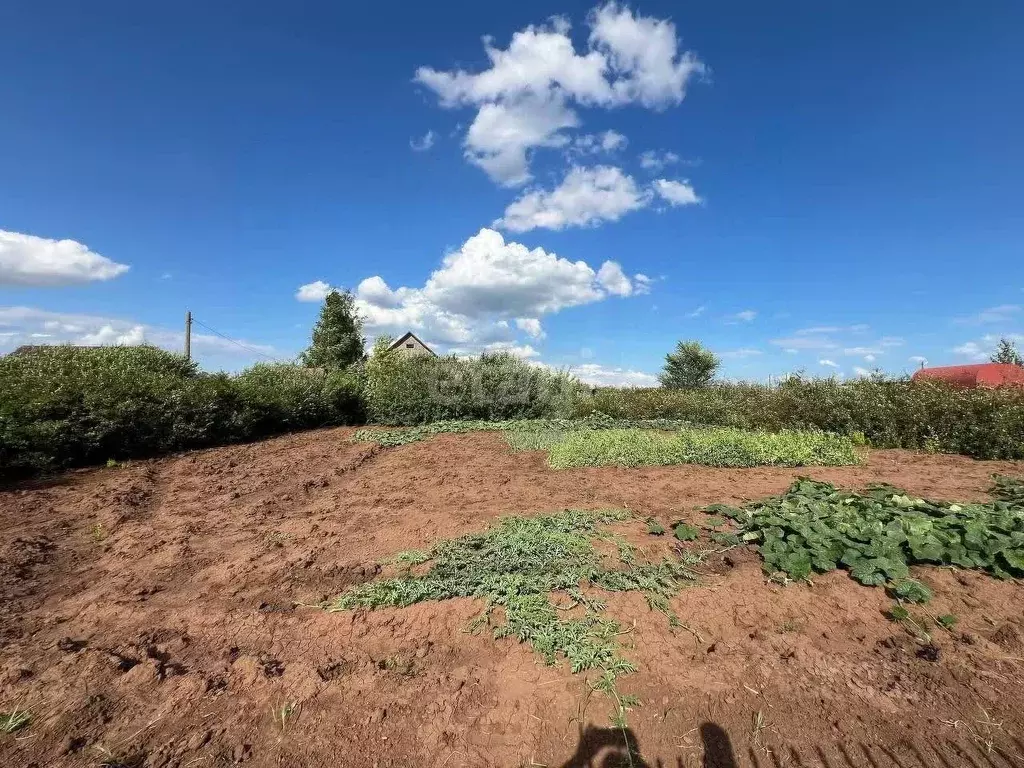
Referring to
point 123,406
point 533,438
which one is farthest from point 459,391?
point 123,406

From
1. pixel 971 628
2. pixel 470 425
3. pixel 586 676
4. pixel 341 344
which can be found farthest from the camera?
pixel 341 344

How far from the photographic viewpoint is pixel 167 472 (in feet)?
26.4

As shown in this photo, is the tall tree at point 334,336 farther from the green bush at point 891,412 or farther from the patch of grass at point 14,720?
the patch of grass at point 14,720

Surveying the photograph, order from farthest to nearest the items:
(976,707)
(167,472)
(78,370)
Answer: (78,370) → (167,472) → (976,707)

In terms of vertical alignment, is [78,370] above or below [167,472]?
above

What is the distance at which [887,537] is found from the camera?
3760 mm

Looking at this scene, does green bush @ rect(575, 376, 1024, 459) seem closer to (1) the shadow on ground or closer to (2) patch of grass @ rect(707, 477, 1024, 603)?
(2) patch of grass @ rect(707, 477, 1024, 603)

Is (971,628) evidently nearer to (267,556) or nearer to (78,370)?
(267,556)

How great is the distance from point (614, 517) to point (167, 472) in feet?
22.6

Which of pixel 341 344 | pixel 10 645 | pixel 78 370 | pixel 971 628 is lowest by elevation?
pixel 10 645

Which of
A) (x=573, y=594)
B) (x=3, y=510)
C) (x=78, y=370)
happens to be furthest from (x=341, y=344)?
(x=573, y=594)

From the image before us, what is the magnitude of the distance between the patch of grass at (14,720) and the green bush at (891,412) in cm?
1056

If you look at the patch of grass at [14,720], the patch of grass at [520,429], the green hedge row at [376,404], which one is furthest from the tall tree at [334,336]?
the patch of grass at [14,720]

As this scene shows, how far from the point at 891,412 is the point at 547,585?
8.56 m
